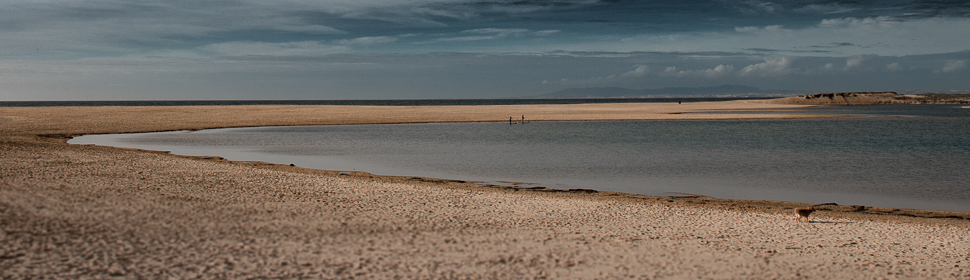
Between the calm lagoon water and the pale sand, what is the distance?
10.4ft

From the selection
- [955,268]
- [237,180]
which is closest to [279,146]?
[237,180]

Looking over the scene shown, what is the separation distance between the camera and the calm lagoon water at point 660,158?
17328 millimetres

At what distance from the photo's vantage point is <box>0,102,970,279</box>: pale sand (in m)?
8.42

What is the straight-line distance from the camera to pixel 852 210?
1390 cm

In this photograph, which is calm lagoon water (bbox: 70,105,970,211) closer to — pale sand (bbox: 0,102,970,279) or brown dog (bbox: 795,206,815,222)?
pale sand (bbox: 0,102,970,279)

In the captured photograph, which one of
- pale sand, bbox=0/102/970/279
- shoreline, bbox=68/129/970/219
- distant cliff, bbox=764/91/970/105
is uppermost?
distant cliff, bbox=764/91/970/105

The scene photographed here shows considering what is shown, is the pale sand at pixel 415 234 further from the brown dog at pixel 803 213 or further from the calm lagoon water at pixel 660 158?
the calm lagoon water at pixel 660 158

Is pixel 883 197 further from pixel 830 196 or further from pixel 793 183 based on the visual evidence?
pixel 793 183

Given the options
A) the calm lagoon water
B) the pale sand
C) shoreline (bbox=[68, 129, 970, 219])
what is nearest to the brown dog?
the pale sand

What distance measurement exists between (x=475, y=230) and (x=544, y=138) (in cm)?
2561

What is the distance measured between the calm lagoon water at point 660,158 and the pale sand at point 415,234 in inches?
125

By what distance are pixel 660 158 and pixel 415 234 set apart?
639 inches

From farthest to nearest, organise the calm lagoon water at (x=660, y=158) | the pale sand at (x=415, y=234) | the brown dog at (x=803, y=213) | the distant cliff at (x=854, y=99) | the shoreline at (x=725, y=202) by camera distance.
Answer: the distant cliff at (x=854, y=99) → the calm lagoon water at (x=660, y=158) → the shoreline at (x=725, y=202) → the brown dog at (x=803, y=213) → the pale sand at (x=415, y=234)

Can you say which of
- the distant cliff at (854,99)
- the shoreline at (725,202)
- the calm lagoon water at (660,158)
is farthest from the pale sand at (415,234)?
the distant cliff at (854,99)
